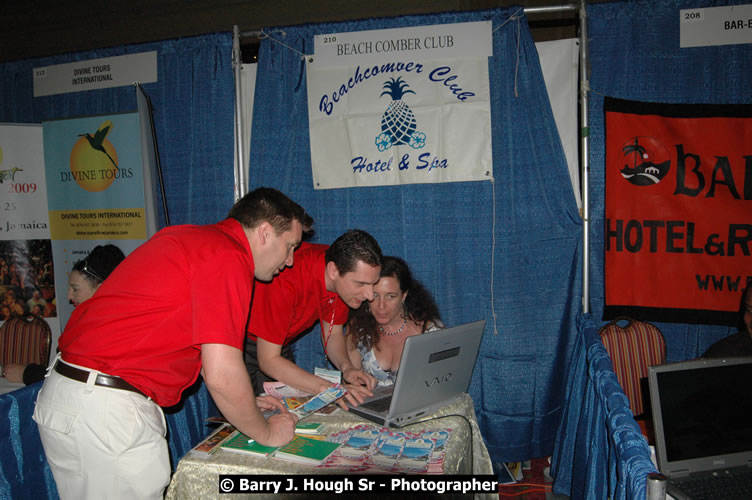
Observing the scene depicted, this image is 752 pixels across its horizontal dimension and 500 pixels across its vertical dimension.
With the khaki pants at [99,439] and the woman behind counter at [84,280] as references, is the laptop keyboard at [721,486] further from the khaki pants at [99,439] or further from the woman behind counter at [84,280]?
the woman behind counter at [84,280]

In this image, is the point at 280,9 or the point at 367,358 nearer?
the point at 367,358

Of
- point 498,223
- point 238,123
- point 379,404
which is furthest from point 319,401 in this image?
point 238,123

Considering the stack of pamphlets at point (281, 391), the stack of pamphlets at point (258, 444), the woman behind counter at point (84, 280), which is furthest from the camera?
the woman behind counter at point (84, 280)

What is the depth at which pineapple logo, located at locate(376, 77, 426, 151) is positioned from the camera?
2.90 meters

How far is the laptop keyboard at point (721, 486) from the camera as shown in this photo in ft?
4.70

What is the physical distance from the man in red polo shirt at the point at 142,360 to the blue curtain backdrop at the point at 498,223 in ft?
5.20

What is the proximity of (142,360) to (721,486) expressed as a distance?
1695 mm

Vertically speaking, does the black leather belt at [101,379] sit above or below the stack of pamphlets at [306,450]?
above

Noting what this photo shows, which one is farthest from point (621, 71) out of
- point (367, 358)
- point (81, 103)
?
point (81, 103)

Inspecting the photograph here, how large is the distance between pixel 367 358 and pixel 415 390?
71 centimetres

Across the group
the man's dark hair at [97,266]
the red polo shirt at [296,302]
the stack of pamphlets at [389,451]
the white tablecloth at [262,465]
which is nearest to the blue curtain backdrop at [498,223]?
the red polo shirt at [296,302]

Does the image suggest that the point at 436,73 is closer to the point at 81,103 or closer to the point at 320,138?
the point at 320,138

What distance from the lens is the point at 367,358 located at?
2490mm

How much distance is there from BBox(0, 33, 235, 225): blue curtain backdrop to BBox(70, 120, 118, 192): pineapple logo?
9.1 inches
